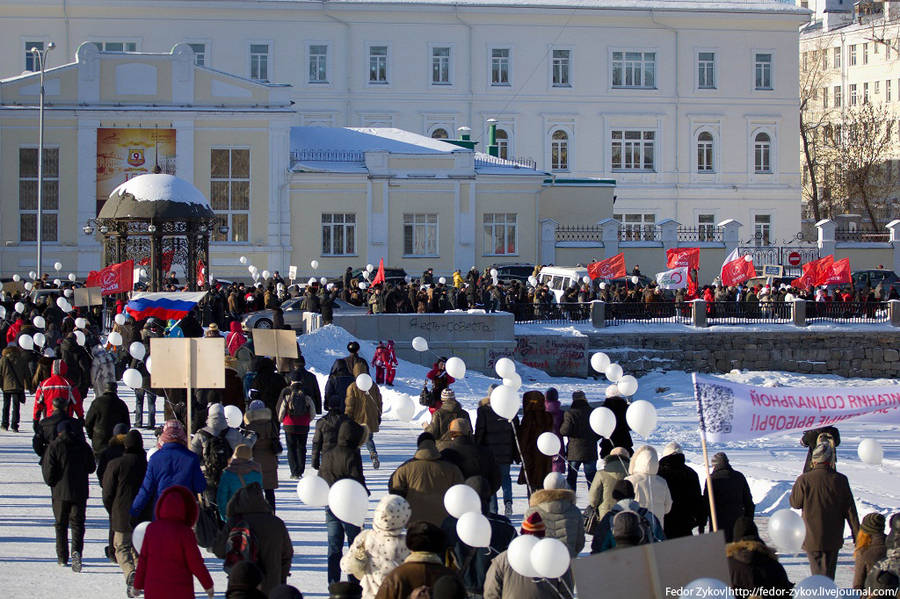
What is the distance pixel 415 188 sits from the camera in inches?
1880

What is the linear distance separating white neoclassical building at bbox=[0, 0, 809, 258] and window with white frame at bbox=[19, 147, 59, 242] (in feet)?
50.0

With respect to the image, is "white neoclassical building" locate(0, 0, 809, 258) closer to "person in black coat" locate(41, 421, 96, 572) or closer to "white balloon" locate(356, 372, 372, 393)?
"white balloon" locate(356, 372, 372, 393)

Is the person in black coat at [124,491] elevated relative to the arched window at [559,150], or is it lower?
lower

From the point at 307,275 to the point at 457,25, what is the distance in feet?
63.8

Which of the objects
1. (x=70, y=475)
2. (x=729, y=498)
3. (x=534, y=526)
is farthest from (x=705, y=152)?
(x=534, y=526)

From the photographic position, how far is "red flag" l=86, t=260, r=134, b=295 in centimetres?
2808

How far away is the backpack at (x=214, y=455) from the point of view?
12.0m

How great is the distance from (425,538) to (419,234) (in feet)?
133

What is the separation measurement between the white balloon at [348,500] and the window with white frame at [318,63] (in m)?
54.2

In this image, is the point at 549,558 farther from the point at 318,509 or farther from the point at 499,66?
the point at 499,66

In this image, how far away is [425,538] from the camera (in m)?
7.82

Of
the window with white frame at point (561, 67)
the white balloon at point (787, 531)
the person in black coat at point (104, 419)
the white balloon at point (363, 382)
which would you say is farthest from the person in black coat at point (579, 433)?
the window with white frame at point (561, 67)

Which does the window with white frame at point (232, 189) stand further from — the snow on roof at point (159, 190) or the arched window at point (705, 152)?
the arched window at point (705, 152)

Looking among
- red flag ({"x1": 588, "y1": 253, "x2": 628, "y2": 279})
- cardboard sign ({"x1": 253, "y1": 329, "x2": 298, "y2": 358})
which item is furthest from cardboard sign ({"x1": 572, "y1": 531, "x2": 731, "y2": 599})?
red flag ({"x1": 588, "y1": 253, "x2": 628, "y2": 279})
